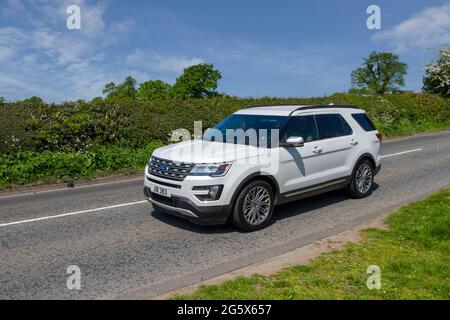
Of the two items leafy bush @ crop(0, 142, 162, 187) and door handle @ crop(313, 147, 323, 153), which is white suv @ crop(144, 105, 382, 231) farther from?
leafy bush @ crop(0, 142, 162, 187)

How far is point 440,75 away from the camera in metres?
34.2

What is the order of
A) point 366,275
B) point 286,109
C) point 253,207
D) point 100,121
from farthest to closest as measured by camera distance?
point 100,121 → point 286,109 → point 253,207 → point 366,275

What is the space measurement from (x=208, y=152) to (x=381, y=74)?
75281 millimetres

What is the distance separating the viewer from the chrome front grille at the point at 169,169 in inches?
238

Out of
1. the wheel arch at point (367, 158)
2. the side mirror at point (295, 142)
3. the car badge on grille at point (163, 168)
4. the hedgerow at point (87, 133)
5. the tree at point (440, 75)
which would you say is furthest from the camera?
the tree at point (440, 75)

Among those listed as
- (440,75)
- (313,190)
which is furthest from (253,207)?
(440,75)

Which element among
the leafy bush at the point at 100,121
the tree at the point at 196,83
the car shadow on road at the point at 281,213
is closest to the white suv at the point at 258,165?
the car shadow on road at the point at 281,213

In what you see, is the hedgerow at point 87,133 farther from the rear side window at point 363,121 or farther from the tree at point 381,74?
the tree at point 381,74

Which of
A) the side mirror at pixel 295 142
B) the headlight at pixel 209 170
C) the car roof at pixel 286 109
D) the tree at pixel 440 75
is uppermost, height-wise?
the tree at pixel 440 75

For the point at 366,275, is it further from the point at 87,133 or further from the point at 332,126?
the point at 87,133

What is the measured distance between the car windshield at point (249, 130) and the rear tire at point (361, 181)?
2246 mm

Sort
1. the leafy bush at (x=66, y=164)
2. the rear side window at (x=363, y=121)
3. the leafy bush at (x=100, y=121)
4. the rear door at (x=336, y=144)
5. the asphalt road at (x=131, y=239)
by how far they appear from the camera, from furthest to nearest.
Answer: the leafy bush at (x=100, y=121)
the leafy bush at (x=66, y=164)
the rear side window at (x=363, y=121)
the rear door at (x=336, y=144)
the asphalt road at (x=131, y=239)

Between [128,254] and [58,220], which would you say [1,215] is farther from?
[128,254]
